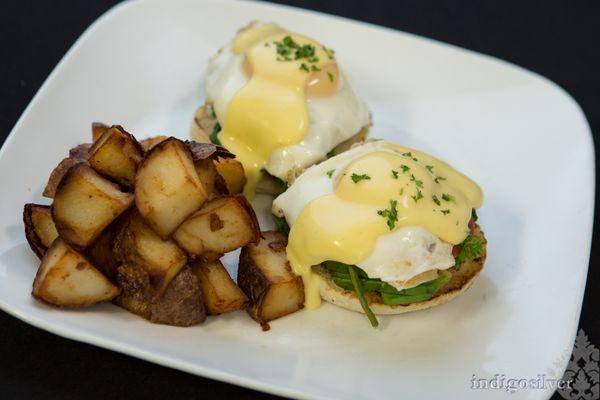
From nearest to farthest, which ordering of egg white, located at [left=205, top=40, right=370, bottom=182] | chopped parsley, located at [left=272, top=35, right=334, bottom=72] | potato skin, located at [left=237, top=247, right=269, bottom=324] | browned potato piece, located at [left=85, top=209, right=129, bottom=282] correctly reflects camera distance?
browned potato piece, located at [left=85, top=209, right=129, bottom=282] < potato skin, located at [left=237, top=247, right=269, bottom=324] < egg white, located at [left=205, top=40, right=370, bottom=182] < chopped parsley, located at [left=272, top=35, right=334, bottom=72]

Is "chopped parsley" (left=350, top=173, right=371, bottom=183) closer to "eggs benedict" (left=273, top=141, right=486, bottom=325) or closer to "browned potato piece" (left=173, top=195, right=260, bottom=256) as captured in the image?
"eggs benedict" (left=273, top=141, right=486, bottom=325)

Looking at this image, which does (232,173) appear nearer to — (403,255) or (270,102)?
(270,102)

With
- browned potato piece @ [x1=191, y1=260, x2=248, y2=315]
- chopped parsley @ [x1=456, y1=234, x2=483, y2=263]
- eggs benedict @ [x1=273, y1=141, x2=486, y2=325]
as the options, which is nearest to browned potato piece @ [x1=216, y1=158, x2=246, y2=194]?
eggs benedict @ [x1=273, y1=141, x2=486, y2=325]

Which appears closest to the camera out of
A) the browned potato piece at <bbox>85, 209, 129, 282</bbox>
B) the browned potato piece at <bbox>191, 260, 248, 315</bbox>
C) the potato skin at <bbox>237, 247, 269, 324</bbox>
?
the browned potato piece at <bbox>85, 209, 129, 282</bbox>

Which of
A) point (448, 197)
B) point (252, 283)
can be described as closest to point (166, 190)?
point (252, 283)

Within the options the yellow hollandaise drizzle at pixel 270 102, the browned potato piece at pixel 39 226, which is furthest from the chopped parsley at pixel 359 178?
the browned potato piece at pixel 39 226

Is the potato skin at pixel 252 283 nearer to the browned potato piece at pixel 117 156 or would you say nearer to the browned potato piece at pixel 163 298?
the browned potato piece at pixel 163 298

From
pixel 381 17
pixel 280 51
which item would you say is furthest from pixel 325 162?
pixel 381 17
